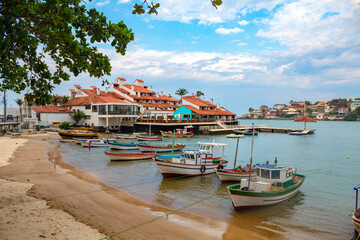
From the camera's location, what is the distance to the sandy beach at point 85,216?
1012 centimetres

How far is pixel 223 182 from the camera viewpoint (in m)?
21.1

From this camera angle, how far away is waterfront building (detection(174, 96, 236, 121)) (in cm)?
7169

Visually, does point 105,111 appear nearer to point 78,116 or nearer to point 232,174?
point 78,116

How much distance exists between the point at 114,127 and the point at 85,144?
81.7ft

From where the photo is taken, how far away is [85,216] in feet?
40.5

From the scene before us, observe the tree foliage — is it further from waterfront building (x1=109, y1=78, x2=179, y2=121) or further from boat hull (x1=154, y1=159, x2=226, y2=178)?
waterfront building (x1=109, y1=78, x2=179, y2=121)

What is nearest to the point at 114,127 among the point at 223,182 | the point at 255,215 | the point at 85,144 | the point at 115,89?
the point at 115,89

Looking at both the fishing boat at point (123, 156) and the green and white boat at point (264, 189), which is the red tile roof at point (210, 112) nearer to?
the fishing boat at point (123, 156)

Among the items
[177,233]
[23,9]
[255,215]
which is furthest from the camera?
[255,215]

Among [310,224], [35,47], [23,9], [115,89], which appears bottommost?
[310,224]

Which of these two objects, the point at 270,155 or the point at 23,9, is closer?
Answer: the point at 23,9

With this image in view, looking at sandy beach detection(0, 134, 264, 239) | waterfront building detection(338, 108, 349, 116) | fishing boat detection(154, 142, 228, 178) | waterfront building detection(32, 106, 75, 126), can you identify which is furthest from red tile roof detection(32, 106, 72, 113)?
waterfront building detection(338, 108, 349, 116)

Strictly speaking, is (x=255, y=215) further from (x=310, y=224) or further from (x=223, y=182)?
(x=223, y=182)

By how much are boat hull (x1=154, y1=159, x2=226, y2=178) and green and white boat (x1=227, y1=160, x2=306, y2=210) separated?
269 inches
